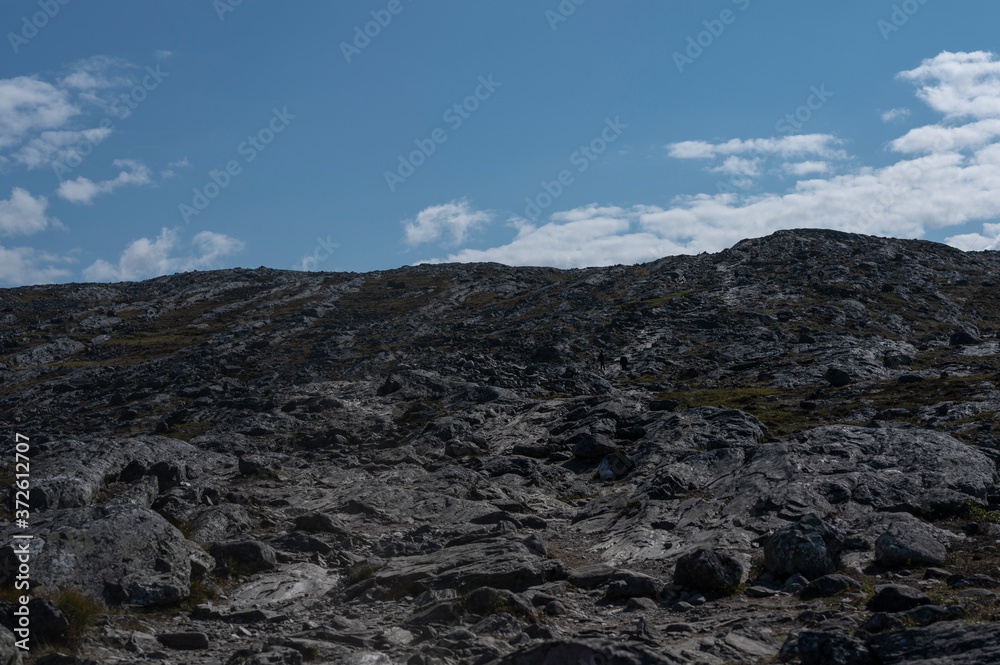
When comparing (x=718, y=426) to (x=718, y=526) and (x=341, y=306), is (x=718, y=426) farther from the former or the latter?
(x=341, y=306)

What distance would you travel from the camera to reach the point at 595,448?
37250 millimetres

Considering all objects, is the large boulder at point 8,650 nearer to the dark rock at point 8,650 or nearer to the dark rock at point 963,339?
the dark rock at point 8,650

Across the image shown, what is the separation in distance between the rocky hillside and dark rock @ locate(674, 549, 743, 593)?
0.08 meters

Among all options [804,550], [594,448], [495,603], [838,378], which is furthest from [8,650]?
[838,378]

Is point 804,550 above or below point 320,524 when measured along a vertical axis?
below

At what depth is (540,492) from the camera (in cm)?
3366

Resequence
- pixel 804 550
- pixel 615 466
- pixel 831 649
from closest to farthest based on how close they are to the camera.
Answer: pixel 831 649 → pixel 804 550 → pixel 615 466

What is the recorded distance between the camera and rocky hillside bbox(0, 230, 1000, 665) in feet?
52.0

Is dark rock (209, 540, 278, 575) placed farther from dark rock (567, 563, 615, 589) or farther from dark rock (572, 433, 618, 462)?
dark rock (572, 433, 618, 462)

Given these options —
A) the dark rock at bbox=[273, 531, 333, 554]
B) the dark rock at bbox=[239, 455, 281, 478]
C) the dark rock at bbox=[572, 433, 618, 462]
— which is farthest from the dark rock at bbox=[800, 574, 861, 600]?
the dark rock at bbox=[239, 455, 281, 478]

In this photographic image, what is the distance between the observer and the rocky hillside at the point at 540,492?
15.9 meters

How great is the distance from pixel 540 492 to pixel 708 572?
1577 cm

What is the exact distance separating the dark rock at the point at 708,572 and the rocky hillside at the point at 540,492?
78 millimetres

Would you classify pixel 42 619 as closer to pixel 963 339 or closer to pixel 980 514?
pixel 980 514
